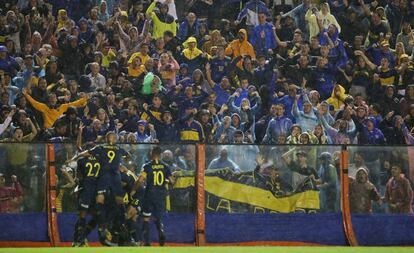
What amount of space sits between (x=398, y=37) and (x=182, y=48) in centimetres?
502

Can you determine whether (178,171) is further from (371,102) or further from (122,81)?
(371,102)

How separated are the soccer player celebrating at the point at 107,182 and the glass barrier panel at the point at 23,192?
871mm

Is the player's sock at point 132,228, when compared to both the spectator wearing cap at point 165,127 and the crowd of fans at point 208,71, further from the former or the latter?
the spectator wearing cap at point 165,127

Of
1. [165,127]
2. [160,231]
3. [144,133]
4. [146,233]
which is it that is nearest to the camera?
[146,233]

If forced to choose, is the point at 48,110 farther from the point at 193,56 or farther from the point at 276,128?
the point at 276,128

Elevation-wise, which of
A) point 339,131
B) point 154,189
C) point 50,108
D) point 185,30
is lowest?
point 154,189

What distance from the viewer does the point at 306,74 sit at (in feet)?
63.2

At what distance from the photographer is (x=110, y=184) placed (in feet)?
46.3

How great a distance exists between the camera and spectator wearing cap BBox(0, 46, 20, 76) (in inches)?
709

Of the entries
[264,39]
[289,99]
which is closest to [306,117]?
→ [289,99]

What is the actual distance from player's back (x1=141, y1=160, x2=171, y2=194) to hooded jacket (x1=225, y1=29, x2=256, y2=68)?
217 inches

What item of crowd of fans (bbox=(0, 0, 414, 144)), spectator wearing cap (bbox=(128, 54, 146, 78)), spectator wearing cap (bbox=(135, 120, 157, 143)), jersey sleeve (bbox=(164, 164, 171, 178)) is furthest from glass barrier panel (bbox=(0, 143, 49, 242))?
spectator wearing cap (bbox=(128, 54, 146, 78))

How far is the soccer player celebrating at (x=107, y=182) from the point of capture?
553 inches

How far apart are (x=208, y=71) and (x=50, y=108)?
140 inches
